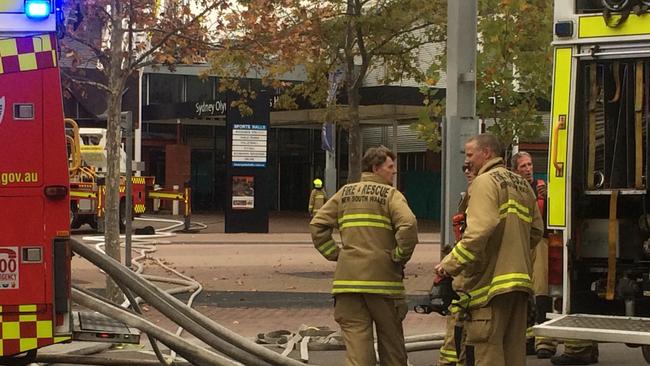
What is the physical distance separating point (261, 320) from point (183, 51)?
3.79m

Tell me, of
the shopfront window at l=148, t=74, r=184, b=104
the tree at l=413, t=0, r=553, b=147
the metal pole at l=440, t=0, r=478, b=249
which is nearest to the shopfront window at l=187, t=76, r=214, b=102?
the shopfront window at l=148, t=74, r=184, b=104

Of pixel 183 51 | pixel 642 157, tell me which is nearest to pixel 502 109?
pixel 183 51

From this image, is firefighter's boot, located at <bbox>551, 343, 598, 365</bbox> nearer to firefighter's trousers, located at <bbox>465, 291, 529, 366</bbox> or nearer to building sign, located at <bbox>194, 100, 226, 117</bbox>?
firefighter's trousers, located at <bbox>465, 291, 529, 366</bbox>

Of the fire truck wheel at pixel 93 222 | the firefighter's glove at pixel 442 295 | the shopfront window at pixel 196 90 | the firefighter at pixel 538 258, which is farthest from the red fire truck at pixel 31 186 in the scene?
the shopfront window at pixel 196 90

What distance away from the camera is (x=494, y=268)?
5969 mm

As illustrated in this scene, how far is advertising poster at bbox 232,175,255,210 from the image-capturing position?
87.6 feet

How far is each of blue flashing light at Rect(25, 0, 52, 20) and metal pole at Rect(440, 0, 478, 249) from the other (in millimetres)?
3949

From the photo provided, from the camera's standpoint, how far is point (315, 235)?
22.5ft

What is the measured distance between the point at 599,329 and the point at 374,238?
63.9 inches

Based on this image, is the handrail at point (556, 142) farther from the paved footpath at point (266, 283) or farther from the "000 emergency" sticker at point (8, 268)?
the "000 emergency" sticker at point (8, 268)

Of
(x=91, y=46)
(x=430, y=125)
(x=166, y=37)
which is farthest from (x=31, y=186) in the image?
(x=430, y=125)

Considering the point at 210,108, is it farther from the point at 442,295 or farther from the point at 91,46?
the point at 442,295

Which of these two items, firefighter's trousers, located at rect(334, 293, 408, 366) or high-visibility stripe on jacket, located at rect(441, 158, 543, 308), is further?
firefighter's trousers, located at rect(334, 293, 408, 366)

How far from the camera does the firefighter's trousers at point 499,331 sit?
5910mm
